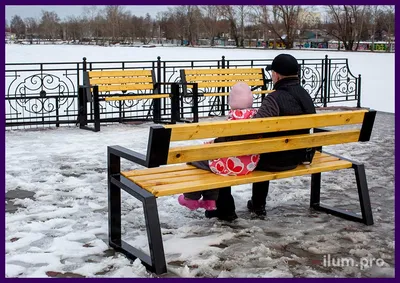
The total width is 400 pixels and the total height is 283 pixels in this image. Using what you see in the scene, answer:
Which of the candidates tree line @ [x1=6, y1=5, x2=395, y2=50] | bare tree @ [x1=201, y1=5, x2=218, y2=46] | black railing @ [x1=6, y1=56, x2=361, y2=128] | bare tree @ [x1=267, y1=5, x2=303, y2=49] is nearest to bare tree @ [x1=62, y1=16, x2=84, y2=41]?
tree line @ [x1=6, y1=5, x2=395, y2=50]

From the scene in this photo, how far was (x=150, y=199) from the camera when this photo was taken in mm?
3551

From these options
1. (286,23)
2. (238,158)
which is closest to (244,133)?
→ (238,158)

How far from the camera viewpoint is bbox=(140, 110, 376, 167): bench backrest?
349cm

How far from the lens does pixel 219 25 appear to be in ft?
172

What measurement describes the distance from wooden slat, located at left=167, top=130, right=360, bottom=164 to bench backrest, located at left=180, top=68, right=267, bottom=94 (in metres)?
5.65

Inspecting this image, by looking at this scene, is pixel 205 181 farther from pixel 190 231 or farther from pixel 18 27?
pixel 18 27

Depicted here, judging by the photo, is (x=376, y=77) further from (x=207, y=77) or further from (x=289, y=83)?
(x=289, y=83)

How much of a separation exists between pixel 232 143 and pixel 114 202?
88cm

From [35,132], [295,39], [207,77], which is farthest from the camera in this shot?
[295,39]

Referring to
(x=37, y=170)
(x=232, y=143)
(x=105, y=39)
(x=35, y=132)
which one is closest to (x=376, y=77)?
(x=35, y=132)

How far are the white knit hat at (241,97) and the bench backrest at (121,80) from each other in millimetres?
5107

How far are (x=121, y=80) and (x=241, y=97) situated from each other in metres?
5.49

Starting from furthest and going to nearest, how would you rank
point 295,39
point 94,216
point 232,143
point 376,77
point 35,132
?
point 295,39, point 376,77, point 35,132, point 94,216, point 232,143

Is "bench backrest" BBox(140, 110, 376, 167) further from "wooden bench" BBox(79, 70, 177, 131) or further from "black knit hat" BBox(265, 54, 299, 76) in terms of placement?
"wooden bench" BBox(79, 70, 177, 131)
